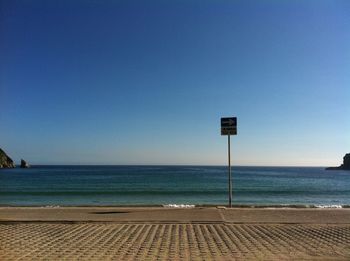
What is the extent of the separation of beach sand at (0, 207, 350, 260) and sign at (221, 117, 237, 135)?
2.55 metres

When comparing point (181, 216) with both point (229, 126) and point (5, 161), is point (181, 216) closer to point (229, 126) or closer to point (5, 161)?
point (229, 126)

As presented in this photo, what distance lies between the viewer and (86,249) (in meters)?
7.73

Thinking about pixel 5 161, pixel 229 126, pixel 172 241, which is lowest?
pixel 172 241

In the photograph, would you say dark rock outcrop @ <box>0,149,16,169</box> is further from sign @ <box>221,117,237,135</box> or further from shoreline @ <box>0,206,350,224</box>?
sign @ <box>221,117,237,135</box>

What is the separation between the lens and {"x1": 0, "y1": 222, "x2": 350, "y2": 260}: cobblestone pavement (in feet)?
23.8

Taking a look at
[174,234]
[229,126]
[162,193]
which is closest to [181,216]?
[174,234]

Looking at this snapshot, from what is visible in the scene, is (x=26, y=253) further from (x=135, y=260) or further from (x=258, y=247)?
(x=258, y=247)

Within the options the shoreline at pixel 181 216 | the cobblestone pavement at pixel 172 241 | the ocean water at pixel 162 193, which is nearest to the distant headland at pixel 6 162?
the ocean water at pixel 162 193

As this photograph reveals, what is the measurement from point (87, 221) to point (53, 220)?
3.11ft

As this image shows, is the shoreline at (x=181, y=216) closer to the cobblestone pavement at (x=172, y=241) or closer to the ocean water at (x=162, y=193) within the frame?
the cobblestone pavement at (x=172, y=241)

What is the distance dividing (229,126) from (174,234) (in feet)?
18.7

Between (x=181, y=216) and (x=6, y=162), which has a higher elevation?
(x=6, y=162)

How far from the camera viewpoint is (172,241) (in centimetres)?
852

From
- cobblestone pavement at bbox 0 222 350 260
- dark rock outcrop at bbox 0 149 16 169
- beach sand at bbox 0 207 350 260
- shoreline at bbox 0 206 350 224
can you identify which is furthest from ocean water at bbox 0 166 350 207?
dark rock outcrop at bbox 0 149 16 169
